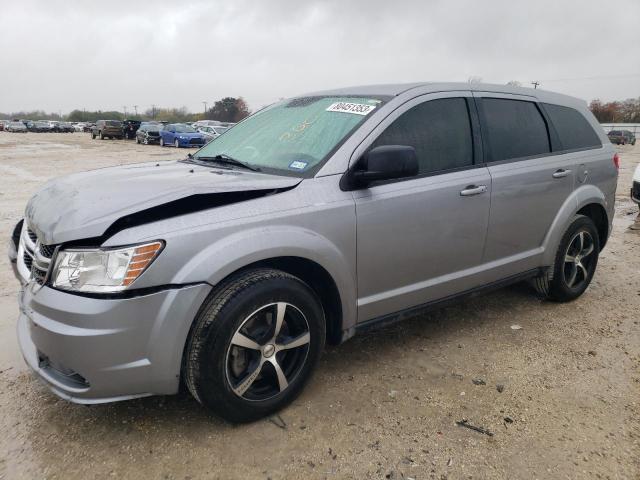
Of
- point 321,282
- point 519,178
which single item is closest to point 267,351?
point 321,282

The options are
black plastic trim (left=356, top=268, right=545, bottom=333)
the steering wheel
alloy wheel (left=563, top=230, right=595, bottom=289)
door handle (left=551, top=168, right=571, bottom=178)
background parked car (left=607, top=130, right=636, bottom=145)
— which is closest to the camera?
black plastic trim (left=356, top=268, right=545, bottom=333)

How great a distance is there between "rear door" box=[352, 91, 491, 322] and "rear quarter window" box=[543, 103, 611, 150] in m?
1.06

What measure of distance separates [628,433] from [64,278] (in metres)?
2.80

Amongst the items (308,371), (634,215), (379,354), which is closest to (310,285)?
(308,371)

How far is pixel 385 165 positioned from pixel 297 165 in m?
0.53

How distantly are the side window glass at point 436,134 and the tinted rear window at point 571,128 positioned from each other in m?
1.13

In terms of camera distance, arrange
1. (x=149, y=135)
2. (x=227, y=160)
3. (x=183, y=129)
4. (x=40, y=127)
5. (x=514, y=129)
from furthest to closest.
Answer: (x=40, y=127)
(x=149, y=135)
(x=183, y=129)
(x=514, y=129)
(x=227, y=160)

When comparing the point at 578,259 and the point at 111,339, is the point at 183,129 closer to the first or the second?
the point at 578,259

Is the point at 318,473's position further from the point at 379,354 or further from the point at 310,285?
the point at 379,354

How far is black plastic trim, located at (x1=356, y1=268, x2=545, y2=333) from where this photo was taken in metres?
2.89

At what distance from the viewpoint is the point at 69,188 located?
8.57ft

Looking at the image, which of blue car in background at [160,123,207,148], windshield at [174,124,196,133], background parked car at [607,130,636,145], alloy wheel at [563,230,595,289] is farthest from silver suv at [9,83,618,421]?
background parked car at [607,130,636,145]

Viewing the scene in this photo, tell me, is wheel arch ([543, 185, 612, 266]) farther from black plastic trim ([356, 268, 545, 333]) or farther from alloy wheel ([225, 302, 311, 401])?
alloy wheel ([225, 302, 311, 401])

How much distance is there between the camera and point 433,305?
3189 mm
